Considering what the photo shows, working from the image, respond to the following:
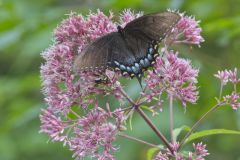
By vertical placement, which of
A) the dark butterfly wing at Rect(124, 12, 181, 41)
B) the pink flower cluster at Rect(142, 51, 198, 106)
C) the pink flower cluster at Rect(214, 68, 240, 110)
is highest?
the dark butterfly wing at Rect(124, 12, 181, 41)

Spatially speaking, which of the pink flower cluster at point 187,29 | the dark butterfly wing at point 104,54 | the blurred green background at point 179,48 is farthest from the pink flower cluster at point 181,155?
the blurred green background at point 179,48

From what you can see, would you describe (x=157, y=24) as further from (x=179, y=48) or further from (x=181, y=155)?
(x=179, y=48)

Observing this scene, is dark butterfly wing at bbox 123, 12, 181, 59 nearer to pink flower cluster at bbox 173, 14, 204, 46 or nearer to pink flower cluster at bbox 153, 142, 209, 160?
pink flower cluster at bbox 173, 14, 204, 46

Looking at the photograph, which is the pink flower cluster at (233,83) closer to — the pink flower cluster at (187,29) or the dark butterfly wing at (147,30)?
the pink flower cluster at (187,29)

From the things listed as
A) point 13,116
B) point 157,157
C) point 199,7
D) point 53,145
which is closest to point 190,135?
point 157,157

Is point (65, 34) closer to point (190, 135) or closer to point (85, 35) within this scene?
point (85, 35)

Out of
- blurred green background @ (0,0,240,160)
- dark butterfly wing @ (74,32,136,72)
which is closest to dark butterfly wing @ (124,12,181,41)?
dark butterfly wing @ (74,32,136,72)

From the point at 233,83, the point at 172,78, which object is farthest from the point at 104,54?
the point at 233,83

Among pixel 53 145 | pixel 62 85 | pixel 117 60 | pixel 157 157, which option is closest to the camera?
pixel 157 157
